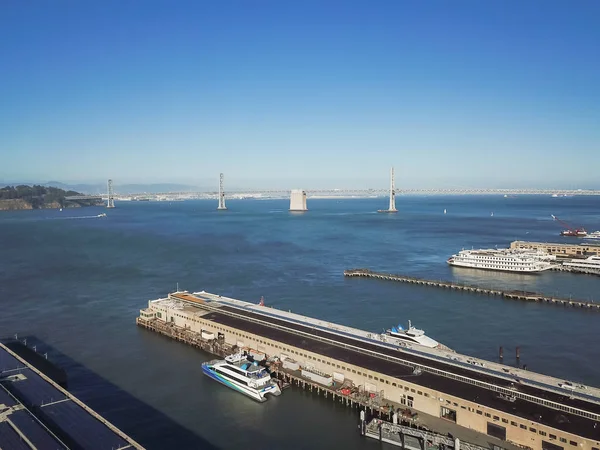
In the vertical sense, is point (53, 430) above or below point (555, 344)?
above

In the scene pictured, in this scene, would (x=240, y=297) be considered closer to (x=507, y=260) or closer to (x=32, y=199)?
(x=507, y=260)

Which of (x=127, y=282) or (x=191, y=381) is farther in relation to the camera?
(x=127, y=282)

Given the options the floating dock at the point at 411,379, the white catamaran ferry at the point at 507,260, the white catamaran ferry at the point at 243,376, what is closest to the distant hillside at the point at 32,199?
the white catamaran ferry at the point at 507,260

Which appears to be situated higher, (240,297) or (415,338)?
(415,338)

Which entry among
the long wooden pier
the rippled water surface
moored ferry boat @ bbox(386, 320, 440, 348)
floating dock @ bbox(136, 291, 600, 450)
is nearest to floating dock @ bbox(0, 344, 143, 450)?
the rippled water surface

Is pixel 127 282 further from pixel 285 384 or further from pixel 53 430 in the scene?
pixel 53 430

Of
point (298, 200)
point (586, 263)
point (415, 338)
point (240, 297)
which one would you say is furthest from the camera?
point (298, 200)

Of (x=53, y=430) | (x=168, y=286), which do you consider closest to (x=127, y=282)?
(x=168, y=286)

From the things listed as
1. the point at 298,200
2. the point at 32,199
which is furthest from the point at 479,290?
the point at 32,199
